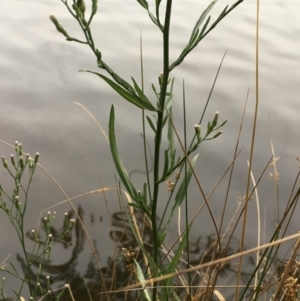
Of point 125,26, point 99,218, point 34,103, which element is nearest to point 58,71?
point 34,103

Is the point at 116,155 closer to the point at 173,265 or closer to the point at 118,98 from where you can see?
the point at 173,265

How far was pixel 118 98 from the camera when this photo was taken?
2066 mm

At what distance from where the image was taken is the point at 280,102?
213 centimetres

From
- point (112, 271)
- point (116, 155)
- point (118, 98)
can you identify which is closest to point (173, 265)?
point (116, 155)

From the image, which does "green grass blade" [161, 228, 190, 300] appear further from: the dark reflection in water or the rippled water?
the rippled water

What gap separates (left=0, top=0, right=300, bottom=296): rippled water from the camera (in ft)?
5.42

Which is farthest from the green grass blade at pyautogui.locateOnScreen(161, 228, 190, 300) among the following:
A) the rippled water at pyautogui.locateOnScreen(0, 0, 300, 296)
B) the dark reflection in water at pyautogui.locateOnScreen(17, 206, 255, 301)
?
the rippled water at pyautogui.locateOnScreen(0, 0, 300, 296)

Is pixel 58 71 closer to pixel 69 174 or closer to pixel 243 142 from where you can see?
pixel 69 174

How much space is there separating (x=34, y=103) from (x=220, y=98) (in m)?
0.91

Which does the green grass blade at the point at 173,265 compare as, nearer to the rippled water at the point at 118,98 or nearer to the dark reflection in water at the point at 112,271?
the dark reflection in water at the point at 112,271

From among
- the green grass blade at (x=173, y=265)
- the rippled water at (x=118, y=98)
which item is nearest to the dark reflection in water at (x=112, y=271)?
the rippled water at (x=118, y=98)

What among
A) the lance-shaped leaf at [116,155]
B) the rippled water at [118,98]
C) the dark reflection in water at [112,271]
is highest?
the lance-shaped leaf at [116,155]

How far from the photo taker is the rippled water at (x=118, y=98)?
5.42 feet

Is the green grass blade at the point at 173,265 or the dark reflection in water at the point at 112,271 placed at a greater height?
the green grass blade at the point at 173,265
